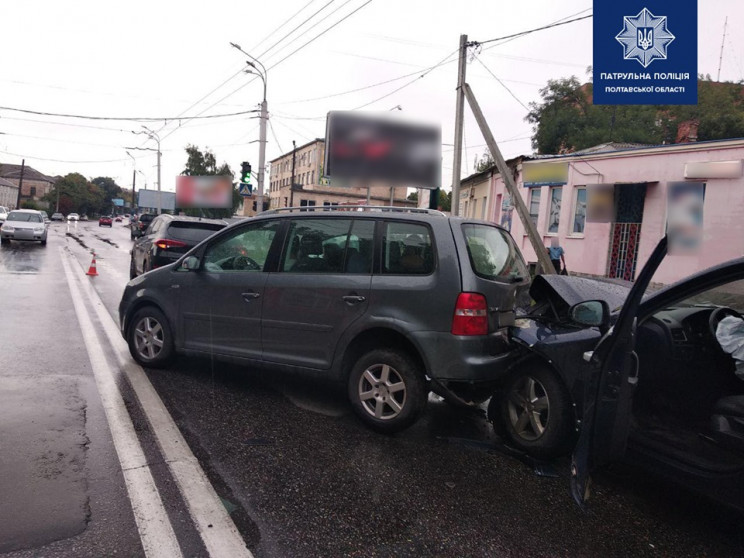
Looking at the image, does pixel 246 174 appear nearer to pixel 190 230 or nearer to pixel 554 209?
pixel 190 230

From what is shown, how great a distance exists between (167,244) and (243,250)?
6.25 m

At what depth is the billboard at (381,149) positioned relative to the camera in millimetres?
21297

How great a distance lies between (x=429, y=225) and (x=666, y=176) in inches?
551

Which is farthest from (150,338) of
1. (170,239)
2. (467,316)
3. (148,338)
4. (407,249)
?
(170,239)

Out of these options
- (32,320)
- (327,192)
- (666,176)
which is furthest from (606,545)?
(327,192)

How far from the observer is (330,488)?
3.25 m

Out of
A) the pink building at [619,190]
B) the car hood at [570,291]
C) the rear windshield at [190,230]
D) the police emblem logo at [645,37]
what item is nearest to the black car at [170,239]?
the rear windshield at [190,230]

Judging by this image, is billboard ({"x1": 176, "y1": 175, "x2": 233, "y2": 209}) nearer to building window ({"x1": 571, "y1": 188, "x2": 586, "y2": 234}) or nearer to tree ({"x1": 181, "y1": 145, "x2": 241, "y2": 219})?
tree ({"x1": 181, "y1": 145, "x2": 241, "y2": 219})

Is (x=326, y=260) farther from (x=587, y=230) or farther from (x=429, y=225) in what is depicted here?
(x=587, y=230)

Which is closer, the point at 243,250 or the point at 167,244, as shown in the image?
the point at 243,250

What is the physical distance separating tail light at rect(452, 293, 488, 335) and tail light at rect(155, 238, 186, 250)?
26.9ft

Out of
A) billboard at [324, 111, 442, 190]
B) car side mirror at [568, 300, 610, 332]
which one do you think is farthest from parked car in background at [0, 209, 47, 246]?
car side mirror at [568, 300, 610, 332]

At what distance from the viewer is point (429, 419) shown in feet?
15.5

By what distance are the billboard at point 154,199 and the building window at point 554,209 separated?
47.0m
